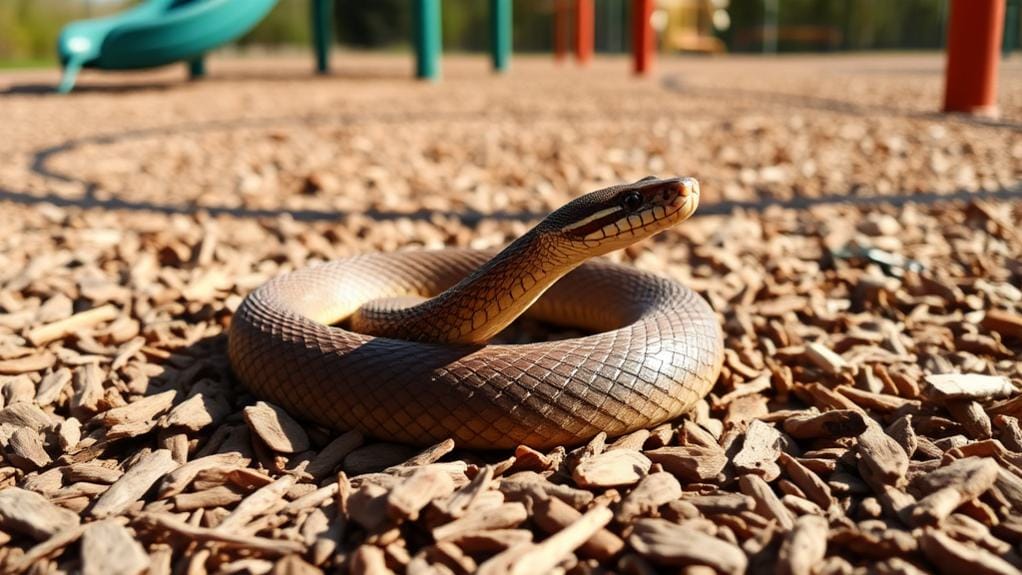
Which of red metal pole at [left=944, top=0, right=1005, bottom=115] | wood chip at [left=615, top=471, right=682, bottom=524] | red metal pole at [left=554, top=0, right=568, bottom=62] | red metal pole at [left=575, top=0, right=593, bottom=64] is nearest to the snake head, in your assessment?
wood chip at [left=615, top=471, right=682, bottom=524]

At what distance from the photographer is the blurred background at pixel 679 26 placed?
30.1 metres

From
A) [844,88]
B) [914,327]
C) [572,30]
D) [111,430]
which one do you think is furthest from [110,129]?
[572,30]

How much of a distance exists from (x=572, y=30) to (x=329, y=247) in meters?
32.5

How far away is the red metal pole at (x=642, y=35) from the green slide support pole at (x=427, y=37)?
4556mm

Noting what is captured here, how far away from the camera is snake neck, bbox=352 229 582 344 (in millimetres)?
2885

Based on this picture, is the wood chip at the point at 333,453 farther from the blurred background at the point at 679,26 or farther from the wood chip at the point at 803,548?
the blurred background at the point at 679,26

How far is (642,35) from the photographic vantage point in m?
18.7

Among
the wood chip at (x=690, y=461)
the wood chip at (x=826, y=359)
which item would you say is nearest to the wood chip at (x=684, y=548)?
the wood chip at (x=690, y=461)

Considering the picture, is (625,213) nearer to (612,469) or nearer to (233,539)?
(612,469)

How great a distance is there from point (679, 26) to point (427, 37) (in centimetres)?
2063

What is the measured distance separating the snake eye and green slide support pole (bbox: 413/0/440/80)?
13.7 metres

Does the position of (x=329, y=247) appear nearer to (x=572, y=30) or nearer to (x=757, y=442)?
(x=757, y=442)

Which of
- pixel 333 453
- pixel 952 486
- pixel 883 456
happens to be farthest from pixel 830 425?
pixel 333 453

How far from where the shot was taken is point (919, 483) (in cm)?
241
